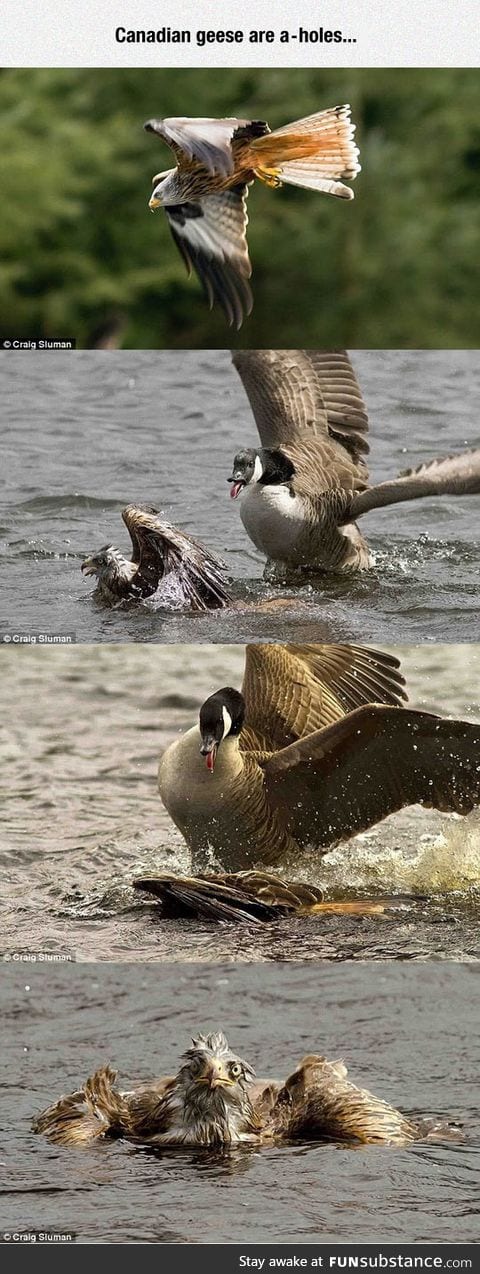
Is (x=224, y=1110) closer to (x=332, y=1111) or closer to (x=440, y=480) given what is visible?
(x=332, y=1111)

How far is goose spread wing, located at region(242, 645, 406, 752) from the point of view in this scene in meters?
5.85

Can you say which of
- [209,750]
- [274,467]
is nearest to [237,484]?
[274,467]

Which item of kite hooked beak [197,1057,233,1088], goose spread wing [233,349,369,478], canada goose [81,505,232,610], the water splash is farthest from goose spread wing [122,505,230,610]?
kite hooked beak [197,1057,233,1088]

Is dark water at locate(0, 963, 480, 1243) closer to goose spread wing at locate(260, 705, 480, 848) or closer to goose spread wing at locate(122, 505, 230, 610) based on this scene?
goose spread wing at locate(260, 705, 480, 848)

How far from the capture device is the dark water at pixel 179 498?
4594 mm

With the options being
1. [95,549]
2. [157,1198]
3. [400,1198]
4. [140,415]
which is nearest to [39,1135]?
[157,1198]

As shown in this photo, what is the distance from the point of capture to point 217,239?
434cm

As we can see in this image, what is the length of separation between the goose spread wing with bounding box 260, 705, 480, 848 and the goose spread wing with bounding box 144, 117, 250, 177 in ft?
5.39

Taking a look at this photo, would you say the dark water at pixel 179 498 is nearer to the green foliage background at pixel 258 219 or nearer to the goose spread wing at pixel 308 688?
the green foliage background at pixel 258 219

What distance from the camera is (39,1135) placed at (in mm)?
5184

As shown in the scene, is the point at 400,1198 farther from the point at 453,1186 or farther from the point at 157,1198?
the point at 157,1198

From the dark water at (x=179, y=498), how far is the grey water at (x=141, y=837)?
1.11 meters

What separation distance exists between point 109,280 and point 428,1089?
246 centimetres

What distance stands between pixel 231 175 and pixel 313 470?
2.82 feet
